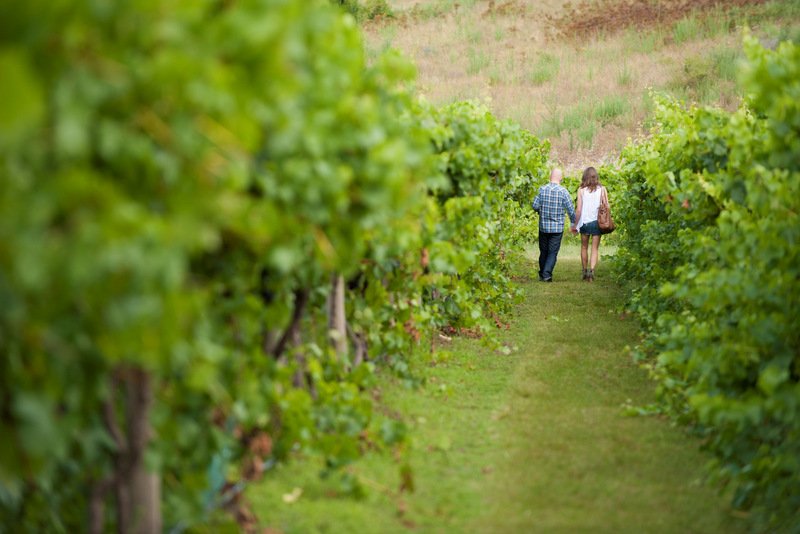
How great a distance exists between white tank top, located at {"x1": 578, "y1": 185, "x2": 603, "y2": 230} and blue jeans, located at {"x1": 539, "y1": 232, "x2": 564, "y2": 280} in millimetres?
468

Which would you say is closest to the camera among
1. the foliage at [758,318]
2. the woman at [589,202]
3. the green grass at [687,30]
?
the foliage at [758,318]

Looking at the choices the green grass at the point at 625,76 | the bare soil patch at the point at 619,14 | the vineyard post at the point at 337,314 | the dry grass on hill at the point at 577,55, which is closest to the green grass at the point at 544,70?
the dry grass on hill at the point at 577,55

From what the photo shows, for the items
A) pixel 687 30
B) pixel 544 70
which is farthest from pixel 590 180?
pixel 687 30

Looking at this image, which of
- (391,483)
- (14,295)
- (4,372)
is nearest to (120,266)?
(14,295)

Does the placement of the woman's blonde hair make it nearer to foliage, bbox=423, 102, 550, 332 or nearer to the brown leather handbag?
the brown leather handbag

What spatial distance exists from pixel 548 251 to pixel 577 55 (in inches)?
1076

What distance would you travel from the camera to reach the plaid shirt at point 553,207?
1476cm

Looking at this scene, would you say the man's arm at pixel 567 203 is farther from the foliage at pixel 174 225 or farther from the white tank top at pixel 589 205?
the foliage at pixel 174 225

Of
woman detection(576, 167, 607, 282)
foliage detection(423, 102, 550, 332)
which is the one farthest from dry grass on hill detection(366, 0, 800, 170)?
foliage detection(423, 102, 550, 332)

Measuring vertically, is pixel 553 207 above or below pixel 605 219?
above

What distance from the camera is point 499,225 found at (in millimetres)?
12516

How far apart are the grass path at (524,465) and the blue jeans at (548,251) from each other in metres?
5.93

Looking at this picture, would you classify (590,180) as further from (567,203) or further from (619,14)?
(619,14)

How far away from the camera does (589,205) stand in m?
14.8
